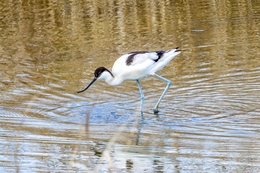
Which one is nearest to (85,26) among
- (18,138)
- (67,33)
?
(67,33)

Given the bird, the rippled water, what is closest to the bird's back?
the bird

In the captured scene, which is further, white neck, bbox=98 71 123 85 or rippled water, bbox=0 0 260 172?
white neck, bbox=98 71 123 85

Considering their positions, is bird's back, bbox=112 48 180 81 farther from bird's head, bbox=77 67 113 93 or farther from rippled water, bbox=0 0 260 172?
rippled water, bbox=0 0 260 172

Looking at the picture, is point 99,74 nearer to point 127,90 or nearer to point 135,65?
point 135,65

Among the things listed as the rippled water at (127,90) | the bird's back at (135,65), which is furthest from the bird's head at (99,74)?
the rippled water at (127,90)

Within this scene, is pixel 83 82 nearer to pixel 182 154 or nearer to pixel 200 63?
pixel 200 63

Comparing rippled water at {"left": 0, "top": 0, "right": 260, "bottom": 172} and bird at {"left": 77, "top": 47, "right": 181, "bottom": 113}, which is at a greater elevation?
bird at {"left": 77, "top": 47, "right": 181, "bottom": 113}

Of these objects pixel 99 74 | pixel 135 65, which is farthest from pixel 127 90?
pixel 99 74

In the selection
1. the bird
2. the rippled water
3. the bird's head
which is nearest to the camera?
the rippled water

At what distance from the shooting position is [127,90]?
9469 mm

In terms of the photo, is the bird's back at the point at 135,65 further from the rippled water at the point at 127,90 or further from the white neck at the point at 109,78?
the rippled water at the point at 127,90

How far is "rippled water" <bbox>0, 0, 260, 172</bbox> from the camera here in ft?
20.7

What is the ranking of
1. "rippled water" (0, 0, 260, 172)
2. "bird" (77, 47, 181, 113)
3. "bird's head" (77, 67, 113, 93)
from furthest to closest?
"bird" (77, 47, 181, 113), "bird's head" (77, 67, 113, 93), "rippled water" (0, 0, 260, 172)

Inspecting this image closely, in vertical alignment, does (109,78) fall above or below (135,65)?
below
